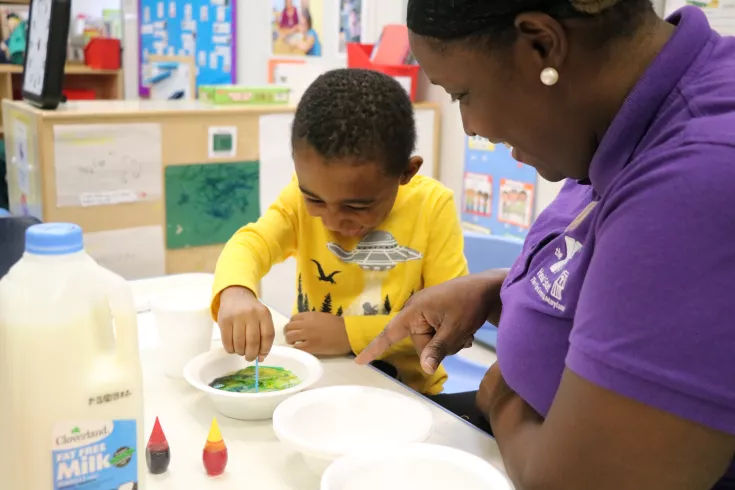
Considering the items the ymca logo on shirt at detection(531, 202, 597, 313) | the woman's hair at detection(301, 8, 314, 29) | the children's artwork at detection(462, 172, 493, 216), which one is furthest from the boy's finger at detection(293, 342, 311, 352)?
the woman's hair at detection(301, 8, 314, 29)

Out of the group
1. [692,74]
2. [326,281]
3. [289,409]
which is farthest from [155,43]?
[692,74]

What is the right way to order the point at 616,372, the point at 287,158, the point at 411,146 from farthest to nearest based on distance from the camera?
the point at 287,158 → the point at 411,146 → the point at 616,372

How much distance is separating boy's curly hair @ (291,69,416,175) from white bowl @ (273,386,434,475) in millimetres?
408

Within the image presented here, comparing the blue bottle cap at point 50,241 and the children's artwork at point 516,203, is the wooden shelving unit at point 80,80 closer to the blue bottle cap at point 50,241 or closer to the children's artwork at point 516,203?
the children's artwork at point 516,203

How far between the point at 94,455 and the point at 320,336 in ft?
2.16

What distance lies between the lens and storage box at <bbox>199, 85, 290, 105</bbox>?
2.14m

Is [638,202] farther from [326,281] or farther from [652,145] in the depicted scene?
[326,281]

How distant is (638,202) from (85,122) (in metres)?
1.60

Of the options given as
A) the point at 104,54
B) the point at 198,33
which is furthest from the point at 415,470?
the point at 104,54

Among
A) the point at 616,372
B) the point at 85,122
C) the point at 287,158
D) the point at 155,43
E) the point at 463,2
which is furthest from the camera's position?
the point at 155,43

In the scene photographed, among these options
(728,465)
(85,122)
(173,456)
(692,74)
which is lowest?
(173,456)

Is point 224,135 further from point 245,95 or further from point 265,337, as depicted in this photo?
point 265,337

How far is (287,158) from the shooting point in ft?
7.14

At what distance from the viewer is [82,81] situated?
15.1 ft
